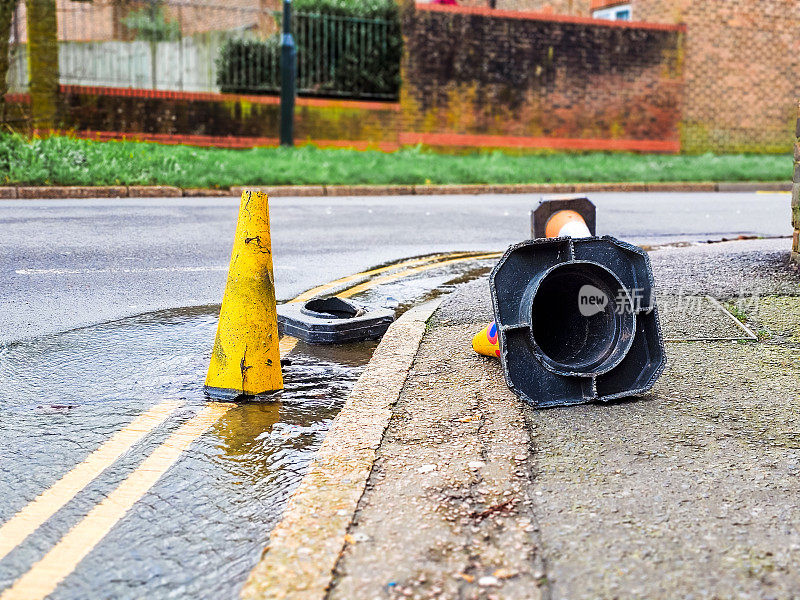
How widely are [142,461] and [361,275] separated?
3688mm

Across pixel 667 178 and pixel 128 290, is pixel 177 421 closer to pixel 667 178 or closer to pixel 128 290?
pixel 128 290

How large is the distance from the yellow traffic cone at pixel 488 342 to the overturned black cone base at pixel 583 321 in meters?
0.25

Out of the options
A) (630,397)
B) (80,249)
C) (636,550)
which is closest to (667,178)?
(80,249)

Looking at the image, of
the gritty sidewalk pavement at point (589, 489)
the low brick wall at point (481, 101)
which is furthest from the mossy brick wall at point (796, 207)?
the low brick wall at point (481, 101)

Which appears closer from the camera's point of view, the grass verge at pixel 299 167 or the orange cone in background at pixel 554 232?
the orange cone in background at pixel 554 232

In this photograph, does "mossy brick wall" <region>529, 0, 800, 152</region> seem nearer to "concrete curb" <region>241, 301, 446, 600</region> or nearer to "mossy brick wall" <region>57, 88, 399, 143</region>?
"mossy brick wall" <region>57, 88, 399, 143</region>

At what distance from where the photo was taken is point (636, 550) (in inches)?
90.0

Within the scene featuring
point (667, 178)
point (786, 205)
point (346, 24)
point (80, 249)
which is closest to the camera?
point (80, 249)

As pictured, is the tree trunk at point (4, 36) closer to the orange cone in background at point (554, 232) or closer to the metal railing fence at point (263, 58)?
the metal railing fence at point (263, 58)

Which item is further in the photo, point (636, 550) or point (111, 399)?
point (111, 399)

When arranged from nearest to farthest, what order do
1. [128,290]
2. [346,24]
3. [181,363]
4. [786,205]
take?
[181,363] → [128,290] → [786,205] → [346,24]

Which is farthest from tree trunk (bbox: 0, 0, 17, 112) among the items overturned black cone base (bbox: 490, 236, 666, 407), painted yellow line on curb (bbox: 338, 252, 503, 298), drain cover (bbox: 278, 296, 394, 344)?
overturned black cone base (bbox: 490, 236, 666, 407)

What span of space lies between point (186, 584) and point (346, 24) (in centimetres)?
1676

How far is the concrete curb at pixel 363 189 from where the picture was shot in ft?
38.3
